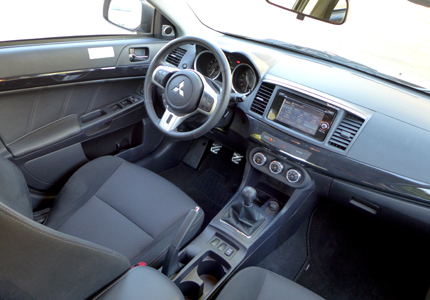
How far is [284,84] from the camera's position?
176 centimetres

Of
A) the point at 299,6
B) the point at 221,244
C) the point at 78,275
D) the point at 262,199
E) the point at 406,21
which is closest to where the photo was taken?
the point at 78,275

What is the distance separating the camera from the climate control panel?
185 cm

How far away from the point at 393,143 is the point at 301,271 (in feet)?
3.26

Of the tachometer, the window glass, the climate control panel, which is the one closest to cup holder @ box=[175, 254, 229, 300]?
the climate control panel

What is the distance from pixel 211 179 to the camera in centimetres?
253

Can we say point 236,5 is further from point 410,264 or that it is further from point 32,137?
point 410,264

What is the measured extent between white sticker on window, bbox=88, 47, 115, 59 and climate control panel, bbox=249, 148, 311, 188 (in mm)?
1002

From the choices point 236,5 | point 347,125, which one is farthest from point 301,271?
point 236,5

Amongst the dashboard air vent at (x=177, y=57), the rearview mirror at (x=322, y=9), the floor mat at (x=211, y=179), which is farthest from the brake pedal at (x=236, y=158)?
the rearview mirror at (x=322, y=9)

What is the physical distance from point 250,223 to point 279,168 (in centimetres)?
34

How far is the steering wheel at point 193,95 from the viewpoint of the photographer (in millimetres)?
1602

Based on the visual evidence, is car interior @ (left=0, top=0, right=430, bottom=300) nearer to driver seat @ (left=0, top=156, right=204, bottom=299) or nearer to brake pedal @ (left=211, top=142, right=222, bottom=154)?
driver seat @ (left=0, top=156, right=204, bottom=299)

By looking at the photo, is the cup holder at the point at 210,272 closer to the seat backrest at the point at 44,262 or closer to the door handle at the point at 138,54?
the seat backrest at the point at 44,262

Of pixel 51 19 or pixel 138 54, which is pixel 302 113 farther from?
pixel 51 19
